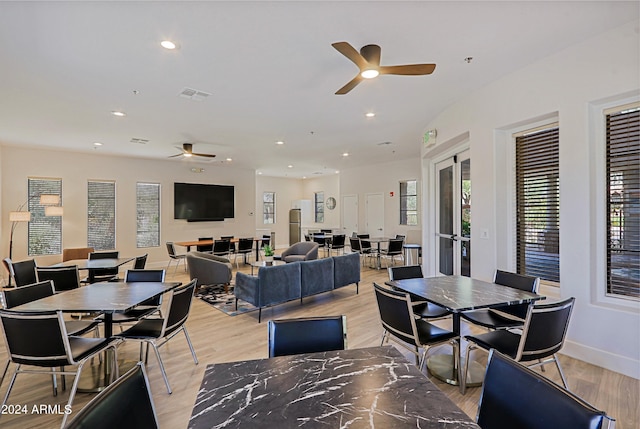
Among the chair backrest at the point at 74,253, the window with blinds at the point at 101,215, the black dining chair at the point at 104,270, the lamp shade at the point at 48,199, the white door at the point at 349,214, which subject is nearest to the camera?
the black dining chair at the point at 104,270

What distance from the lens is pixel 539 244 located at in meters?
3.70

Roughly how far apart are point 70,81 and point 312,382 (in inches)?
171

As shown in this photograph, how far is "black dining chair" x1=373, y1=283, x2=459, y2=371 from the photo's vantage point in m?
2.45

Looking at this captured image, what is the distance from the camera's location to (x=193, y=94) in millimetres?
4086

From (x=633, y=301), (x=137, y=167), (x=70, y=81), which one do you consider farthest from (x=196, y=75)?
(x=137, y=167)

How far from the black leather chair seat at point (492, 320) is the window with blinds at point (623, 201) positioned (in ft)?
3.54

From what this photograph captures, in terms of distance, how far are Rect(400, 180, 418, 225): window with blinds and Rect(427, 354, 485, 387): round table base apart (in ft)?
21.4

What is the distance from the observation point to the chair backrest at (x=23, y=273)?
4.14m

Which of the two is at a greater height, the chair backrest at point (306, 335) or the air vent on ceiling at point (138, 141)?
the air vent on ceiling at point (138, 141)

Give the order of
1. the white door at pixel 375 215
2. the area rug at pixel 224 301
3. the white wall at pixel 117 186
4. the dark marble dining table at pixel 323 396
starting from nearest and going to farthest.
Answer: the dark marble dining table at pixel 323 396
the area rug at pixel 224 301
the white wall at pixel 117 186
the white door at pixel 375 215

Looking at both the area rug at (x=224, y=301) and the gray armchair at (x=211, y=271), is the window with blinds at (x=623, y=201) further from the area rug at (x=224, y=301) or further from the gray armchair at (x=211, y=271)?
the gray armchair at (x=211, y=271)

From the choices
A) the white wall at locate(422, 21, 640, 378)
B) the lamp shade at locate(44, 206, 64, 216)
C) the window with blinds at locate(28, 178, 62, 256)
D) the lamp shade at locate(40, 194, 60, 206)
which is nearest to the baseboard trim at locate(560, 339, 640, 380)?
the white wall at locate(422, 21, 640, 378)

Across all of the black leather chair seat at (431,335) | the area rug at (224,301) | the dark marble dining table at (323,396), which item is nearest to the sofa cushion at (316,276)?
the area rug at (224,301)

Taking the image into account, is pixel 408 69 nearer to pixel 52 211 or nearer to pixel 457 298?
pixel 457 298
